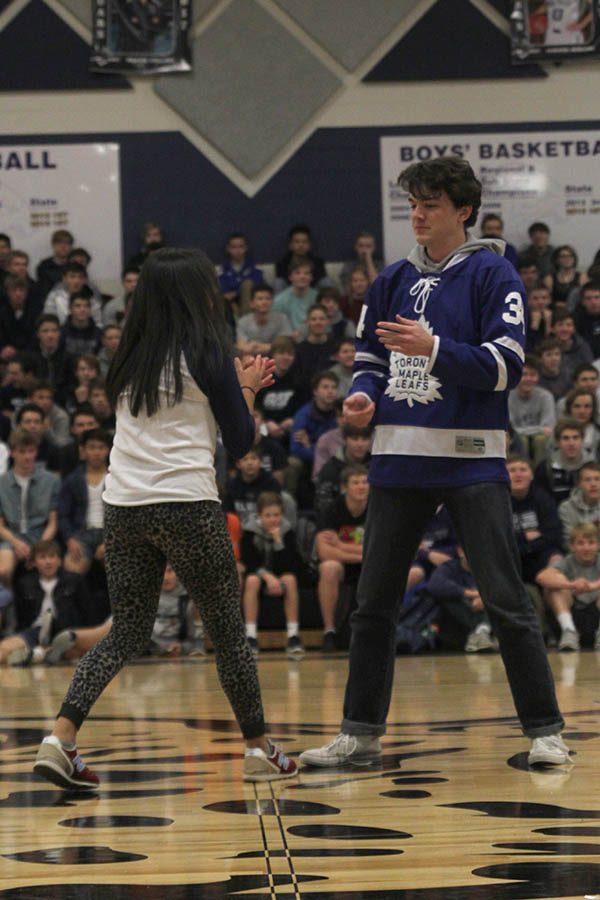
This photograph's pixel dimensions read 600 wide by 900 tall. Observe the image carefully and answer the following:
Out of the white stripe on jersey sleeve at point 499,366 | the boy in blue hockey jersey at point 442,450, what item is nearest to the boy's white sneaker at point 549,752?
the boy in blue hockey jersey at point 442,450

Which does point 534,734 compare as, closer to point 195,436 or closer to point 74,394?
point 195,436

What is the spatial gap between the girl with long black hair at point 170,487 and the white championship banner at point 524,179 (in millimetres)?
10736

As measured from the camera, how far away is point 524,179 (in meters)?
15.0

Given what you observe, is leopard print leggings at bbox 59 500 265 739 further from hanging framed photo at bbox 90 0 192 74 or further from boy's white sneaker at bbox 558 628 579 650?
hanging framed photo at bbox 90 0 192 74

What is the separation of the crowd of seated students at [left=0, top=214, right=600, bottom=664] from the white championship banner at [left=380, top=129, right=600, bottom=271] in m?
2.10

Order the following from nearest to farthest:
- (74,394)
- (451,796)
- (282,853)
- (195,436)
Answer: (282,853) → (451,796) → (195,436) → (74,394)

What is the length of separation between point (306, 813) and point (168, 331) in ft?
4.76

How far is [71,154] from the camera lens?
581 inches

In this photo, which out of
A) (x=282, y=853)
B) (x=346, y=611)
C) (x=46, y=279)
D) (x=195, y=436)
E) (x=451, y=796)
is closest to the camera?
(x=282, y=853)

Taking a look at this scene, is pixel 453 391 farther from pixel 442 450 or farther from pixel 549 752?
pixel 549 752

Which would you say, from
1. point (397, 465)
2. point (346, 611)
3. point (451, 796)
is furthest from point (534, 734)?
point (346, 611)

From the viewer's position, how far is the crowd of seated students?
9336 millimetres

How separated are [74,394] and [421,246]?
7579 millimetres

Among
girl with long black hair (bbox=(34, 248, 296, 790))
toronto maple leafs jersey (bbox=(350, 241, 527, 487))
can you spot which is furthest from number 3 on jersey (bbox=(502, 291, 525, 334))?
girl with long black hair (bbox=(34, 248, 296, 790))
